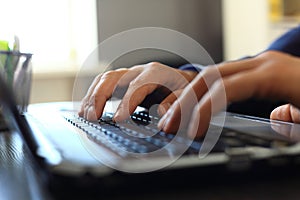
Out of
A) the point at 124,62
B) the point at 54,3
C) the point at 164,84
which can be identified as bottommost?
the point at 124,62

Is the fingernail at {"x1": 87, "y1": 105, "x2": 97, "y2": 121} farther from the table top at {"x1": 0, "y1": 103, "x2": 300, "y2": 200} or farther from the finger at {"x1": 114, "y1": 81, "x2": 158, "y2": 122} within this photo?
the table top at {"x1": 0, "y1": 103, "x2": 300, "y2": 200}

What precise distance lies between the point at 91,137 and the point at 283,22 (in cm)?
258

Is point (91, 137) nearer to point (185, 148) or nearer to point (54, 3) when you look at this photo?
point (185, 148)

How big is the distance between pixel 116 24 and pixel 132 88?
202 centimetres

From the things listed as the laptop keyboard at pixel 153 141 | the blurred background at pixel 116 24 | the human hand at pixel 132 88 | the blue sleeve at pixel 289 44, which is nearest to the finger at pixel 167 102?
the human hand at pixel 132 88

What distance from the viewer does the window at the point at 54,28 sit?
103 inches

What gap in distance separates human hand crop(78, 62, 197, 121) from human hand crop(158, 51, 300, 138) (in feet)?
0.57

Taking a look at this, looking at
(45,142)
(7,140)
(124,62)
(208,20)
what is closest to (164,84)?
(7,140)

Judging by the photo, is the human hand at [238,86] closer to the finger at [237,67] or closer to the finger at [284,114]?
the finger at [237,67]

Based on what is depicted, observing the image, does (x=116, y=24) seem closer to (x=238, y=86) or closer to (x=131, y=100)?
(x=131, y=100)

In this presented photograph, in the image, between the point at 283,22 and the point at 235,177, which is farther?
the point at 283,22

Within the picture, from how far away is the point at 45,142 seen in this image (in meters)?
0.37

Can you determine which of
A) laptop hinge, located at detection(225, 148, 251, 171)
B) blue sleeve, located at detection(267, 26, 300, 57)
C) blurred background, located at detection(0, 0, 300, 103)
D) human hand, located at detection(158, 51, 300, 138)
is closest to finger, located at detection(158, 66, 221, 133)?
human hand, located at detection(158, 51, 300, 138)

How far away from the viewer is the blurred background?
2.60m
